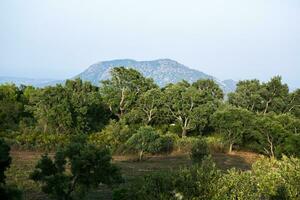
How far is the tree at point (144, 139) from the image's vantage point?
1644 inches

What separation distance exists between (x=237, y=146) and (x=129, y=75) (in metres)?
17.3

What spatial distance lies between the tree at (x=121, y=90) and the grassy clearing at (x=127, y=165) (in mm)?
11335

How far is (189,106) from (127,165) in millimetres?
15871

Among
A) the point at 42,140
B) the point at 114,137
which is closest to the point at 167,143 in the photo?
the point at 114,137

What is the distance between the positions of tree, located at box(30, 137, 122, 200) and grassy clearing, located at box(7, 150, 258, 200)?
8.28 m

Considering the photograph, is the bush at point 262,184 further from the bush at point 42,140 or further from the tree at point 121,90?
the tree at point 121,90

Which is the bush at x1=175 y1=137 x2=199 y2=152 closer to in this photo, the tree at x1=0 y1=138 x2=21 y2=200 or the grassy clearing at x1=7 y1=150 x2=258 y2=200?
the grassy clearing at x1=7 y1=150 x2=258 y2=200

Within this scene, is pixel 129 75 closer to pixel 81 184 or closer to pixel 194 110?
pixel 194 110

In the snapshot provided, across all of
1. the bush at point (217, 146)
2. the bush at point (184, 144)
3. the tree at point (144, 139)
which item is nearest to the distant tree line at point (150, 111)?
the bush at point (217, 146)

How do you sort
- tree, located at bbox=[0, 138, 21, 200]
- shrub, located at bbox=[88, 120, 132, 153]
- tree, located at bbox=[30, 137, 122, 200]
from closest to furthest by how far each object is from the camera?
tree, located at bbox=[0, 138, 21, 200]
tree, located at bbox=[30, 137, 122, 200]
shrub, located at bbox=[88, 120, 132, 153]

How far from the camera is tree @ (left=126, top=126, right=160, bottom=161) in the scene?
137 feet

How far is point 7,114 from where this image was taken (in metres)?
51.8

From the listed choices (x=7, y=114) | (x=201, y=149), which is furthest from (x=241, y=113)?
(x=7, y=114)

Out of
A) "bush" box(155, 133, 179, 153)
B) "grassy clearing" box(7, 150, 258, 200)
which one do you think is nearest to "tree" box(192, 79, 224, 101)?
"grassy clearing" box(7, 150, 258, 200)
